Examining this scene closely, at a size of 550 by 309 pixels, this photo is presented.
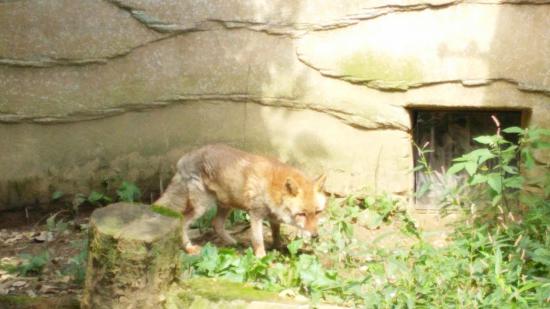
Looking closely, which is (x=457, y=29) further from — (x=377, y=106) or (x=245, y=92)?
(x=245, y=92)

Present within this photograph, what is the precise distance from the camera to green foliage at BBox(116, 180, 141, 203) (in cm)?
903

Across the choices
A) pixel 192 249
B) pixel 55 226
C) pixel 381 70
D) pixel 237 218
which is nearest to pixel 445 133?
pixel 381 70

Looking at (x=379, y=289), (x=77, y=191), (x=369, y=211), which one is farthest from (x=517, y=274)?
(x=77, y=191)

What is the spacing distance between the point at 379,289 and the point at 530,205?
1752mm

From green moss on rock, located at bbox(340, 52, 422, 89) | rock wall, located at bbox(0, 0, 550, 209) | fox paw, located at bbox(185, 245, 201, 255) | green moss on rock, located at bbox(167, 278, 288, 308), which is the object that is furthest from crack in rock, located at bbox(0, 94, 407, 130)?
green moss on rock, located at bbox(167, 278, 288, 308)

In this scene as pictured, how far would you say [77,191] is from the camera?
9.31 m

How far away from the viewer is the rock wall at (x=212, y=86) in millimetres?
8773

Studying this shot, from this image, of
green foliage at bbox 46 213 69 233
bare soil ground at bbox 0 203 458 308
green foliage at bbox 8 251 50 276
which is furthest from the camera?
green foliage at bbox 46 213 69 233

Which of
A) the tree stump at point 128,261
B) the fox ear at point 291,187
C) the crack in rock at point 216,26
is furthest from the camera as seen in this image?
the crack in rock at point 216,26

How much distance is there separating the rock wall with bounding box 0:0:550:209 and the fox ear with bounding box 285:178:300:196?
1.16 metres

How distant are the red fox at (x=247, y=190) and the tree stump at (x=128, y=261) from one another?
155 centimetres

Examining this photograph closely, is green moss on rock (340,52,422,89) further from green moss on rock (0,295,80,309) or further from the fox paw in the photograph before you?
green moss on rock (0,295,80,309)

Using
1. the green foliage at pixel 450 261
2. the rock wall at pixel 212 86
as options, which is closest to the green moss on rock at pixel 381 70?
the rock wall at pixel 212 86

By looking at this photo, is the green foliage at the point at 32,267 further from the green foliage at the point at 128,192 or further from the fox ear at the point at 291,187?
the fox ear at the point at 291,187
